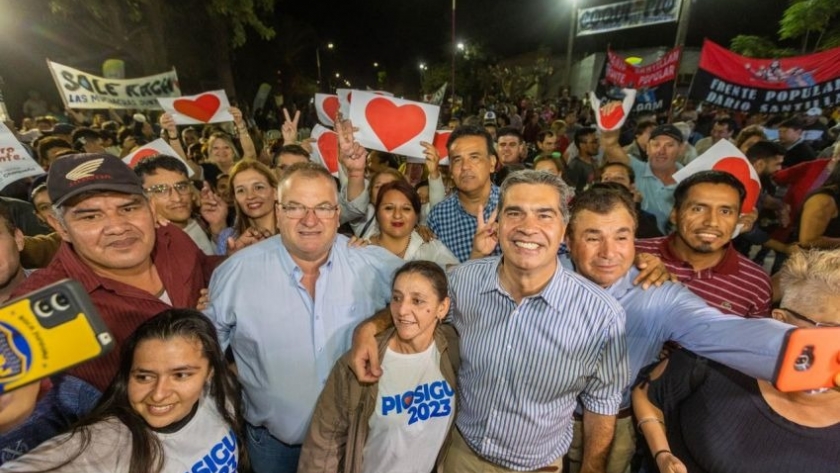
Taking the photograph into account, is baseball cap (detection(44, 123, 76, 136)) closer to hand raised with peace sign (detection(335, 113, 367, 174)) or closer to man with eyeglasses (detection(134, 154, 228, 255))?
man with eyeglasses (detection(134, 154, 228, 255))

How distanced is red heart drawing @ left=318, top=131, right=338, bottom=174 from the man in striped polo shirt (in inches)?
155

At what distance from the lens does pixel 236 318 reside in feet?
7.52

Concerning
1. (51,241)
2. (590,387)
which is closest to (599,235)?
(590,387)

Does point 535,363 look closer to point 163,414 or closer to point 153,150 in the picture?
point 163,414

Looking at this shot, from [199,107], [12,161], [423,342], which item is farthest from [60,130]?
[423,342]

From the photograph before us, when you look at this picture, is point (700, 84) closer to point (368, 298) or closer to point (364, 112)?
point (364, 112)

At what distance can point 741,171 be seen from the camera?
3.64 meters

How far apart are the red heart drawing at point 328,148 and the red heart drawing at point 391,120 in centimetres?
101

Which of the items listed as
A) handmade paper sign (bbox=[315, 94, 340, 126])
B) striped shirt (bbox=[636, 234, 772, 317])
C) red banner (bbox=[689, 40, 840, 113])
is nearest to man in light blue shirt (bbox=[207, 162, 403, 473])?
striped shirt (bbox=[636, 234, 772, 317])

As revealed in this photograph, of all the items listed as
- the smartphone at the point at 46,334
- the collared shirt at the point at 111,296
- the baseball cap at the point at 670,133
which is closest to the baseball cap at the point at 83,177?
the collared shirt at the point at 111,296

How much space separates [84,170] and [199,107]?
16.4 feet

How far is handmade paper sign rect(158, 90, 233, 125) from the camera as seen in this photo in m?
6.36

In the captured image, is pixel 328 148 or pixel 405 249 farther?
pixel 328 148

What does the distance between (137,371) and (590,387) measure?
2.14 meters
